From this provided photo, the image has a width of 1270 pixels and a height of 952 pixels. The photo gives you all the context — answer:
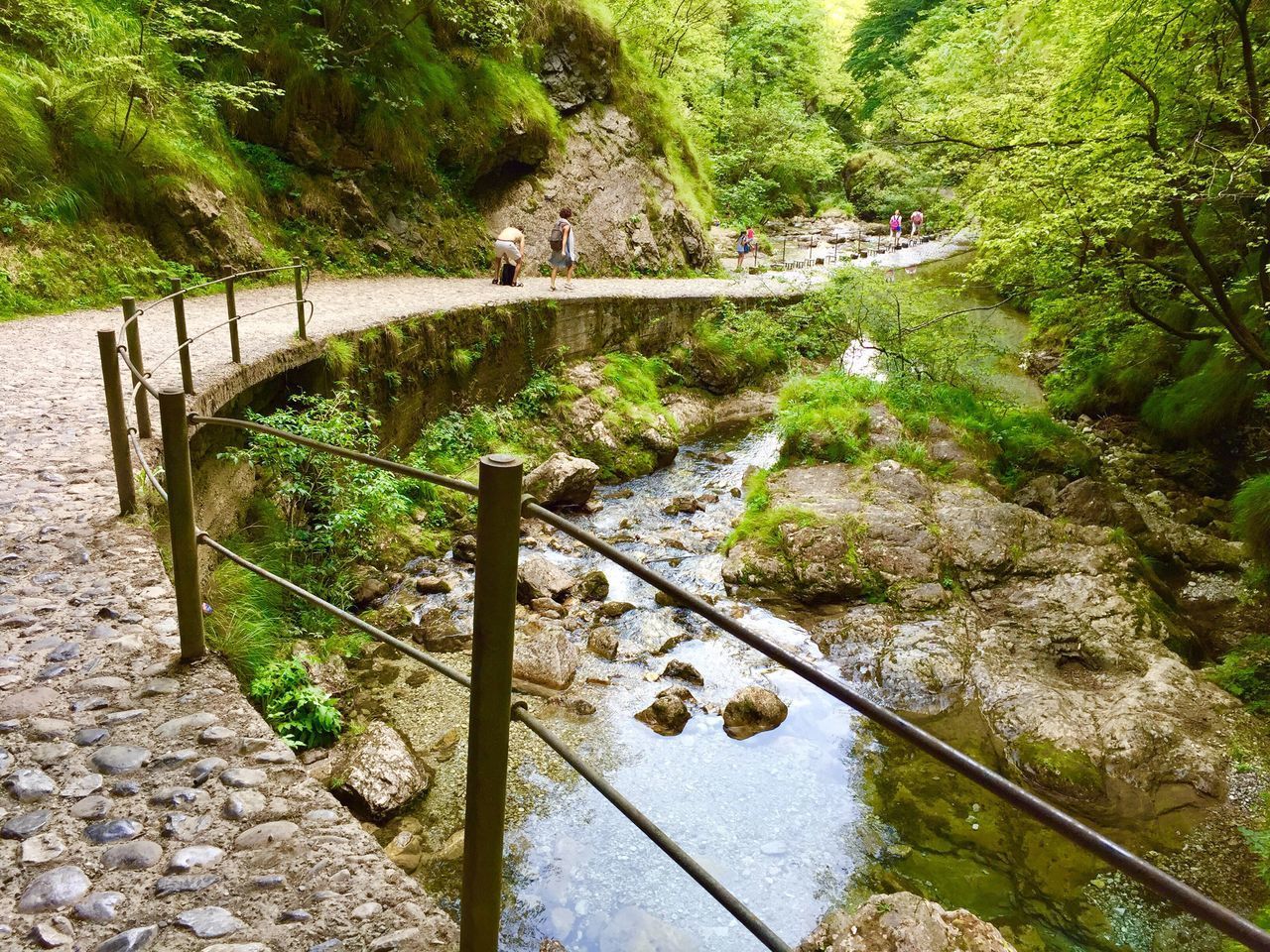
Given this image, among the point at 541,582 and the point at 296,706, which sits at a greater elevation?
the point at 296,706

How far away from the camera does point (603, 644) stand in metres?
7.37

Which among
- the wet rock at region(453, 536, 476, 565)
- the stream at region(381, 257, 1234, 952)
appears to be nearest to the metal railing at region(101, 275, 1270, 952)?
the stream at region(381, 257, 1234, 952)

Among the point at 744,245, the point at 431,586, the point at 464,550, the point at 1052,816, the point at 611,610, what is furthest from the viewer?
the point at 744,245

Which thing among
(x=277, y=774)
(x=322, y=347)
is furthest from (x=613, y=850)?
(x=322, y=347)

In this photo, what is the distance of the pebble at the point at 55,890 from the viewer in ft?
6.95

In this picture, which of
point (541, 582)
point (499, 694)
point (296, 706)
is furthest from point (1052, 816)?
point (541, 582)

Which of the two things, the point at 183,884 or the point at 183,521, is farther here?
the point at 183,521

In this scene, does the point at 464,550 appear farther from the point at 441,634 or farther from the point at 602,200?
the point at 602,200

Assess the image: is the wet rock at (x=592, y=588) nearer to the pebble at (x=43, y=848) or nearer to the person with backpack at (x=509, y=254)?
the pebble at (x=43, y=848)

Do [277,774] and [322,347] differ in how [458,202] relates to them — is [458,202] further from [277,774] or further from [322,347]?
[277,774]

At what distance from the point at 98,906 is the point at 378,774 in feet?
10.1

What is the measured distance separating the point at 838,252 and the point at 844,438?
65.8ft

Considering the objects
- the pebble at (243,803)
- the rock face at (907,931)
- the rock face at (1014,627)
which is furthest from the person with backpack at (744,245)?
the pebble at (243,803)

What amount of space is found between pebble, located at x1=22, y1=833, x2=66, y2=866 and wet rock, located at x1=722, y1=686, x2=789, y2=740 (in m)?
4.99
